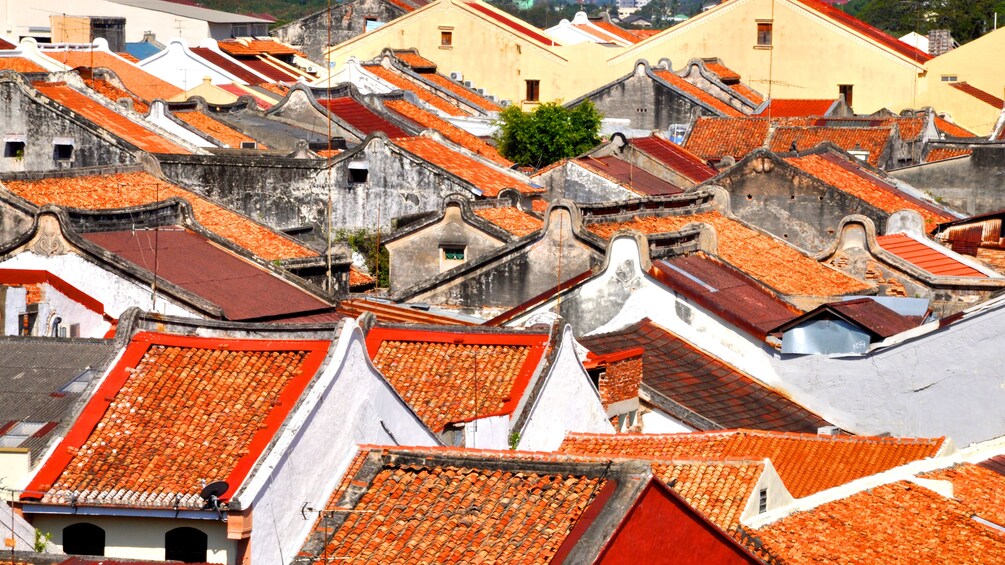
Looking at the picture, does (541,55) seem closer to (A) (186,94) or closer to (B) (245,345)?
(A) (186,94)

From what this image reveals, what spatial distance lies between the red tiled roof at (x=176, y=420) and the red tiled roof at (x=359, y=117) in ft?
110

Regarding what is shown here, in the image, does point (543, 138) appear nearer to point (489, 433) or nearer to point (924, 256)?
point (924, 256)

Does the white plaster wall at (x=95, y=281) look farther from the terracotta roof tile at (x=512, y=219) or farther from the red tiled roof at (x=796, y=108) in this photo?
the red tiled roof at (x=796, y=108)

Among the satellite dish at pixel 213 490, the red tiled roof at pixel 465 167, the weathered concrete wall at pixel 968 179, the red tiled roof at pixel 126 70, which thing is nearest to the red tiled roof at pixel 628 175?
the red tiled roof at pixel 465 167

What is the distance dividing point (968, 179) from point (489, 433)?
3351cm

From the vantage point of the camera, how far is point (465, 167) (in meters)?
49.1

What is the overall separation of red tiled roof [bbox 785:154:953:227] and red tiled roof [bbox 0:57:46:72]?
963 inches

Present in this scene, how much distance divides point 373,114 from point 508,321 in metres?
27.0

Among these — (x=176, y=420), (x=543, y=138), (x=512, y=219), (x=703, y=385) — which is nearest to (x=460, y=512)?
(x=176, y=420)

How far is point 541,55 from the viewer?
7812 centimetres

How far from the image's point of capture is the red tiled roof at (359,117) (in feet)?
182

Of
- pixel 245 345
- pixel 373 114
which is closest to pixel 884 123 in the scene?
pixel 373 114

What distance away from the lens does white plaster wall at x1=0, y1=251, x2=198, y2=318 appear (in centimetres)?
3070

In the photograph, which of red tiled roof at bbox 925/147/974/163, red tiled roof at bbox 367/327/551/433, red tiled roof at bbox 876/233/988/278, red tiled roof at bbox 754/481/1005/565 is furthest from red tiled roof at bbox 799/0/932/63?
red tiled roof at bbox 754/481/1005/565
